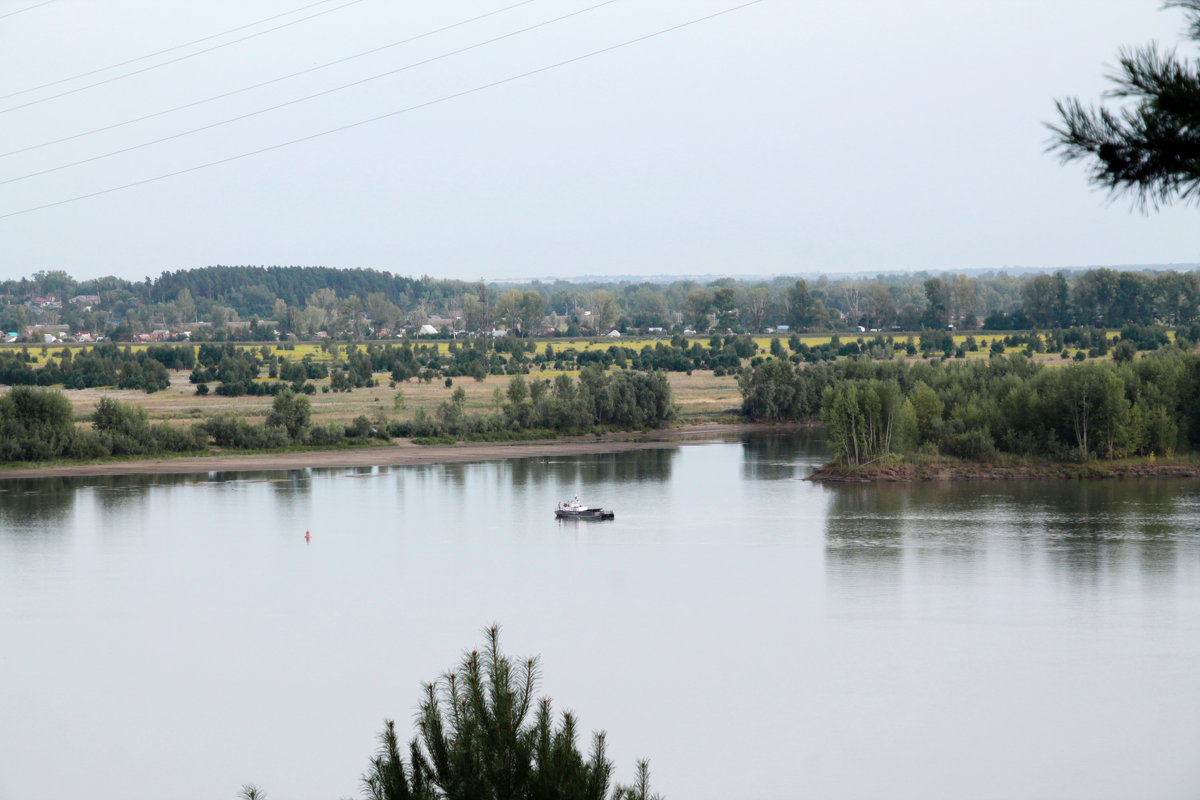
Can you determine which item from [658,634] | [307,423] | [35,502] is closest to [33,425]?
[35,502]

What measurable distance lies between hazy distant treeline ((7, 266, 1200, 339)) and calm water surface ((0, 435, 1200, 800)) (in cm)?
4867

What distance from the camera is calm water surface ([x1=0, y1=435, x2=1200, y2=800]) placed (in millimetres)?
14742

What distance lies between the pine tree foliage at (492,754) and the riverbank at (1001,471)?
30.6 m

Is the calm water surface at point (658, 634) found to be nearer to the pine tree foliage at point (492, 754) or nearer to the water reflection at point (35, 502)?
the water reflection at point (35, 502)

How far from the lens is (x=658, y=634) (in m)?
20.2

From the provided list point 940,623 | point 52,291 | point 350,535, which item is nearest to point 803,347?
point 350,535

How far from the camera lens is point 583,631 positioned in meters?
20.1

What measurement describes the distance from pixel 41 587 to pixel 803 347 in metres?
60.2

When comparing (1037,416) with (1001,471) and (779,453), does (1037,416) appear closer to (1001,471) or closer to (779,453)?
(1001,471)

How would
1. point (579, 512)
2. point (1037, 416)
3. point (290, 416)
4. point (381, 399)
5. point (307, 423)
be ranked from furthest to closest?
point (381, 399)
point (307, 423)
point (290, 416)
point (1037, 416)
point (579, 512)

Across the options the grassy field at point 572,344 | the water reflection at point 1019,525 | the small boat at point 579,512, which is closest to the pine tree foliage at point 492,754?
the water reflection at point 1019,525

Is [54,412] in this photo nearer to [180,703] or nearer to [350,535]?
[350,535]

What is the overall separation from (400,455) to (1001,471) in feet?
63.2

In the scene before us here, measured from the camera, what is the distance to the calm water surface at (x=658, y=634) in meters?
14.7
